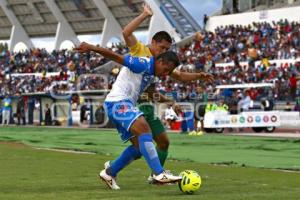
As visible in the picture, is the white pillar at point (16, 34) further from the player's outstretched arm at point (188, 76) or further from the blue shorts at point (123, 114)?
the blue shorts at point (123, 114)

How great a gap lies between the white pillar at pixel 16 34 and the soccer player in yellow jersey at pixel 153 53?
71115 millimetres

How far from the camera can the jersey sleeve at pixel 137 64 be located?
361 inches

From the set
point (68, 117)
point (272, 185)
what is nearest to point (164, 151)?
point (272, 185)

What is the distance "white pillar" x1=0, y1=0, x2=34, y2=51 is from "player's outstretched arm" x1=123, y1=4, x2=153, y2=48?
71.5m

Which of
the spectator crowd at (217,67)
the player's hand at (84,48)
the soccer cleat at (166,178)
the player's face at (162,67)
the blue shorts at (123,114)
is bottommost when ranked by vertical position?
the soccer cleat at (166,178)

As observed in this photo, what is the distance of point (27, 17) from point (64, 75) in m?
22.4

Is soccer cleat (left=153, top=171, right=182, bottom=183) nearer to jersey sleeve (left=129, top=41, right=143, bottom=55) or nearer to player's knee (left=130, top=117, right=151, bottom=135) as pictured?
player's knee (left=130, top=117, right=151, bottom=135)

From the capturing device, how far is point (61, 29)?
75.4 metres

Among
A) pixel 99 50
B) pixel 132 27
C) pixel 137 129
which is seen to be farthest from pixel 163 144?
pixel 99 50

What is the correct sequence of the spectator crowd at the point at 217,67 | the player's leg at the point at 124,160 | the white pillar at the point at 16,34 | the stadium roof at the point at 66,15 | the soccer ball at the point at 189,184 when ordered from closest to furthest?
the soccer ball at the point at 189,184 < the player's leg at the point at 124,160 < the spectator crowd at the point at 217,67 < the stadium roof at the point at 66,15 < the white pillar at the point at 16,34

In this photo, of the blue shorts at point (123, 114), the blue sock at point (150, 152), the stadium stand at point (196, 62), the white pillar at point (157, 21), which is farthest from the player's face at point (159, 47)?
the white pillar at point (157, 21)

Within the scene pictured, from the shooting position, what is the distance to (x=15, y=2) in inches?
3066

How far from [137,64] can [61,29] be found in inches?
2643

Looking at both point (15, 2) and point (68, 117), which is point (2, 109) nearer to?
point (68, 117)
